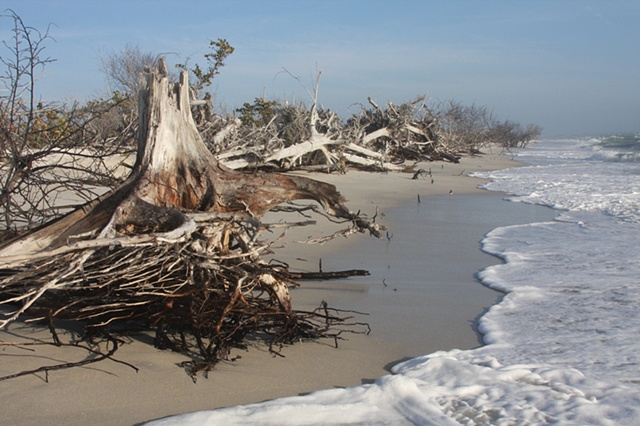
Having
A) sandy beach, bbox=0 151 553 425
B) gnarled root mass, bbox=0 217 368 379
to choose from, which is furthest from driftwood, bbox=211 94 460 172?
gnarled root mass, bbox=0 217 368 379

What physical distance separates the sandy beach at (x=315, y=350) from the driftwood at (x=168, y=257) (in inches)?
6.4

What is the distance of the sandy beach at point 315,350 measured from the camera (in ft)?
8.66

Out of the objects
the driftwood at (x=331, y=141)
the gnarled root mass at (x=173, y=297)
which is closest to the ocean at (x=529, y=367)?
the gnarled root mass at (x=173, y=297)

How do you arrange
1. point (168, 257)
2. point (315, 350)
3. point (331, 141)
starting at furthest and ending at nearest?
point (331, 141), point (315, 350), point (168, 257)

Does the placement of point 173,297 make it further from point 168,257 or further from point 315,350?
point 315,350

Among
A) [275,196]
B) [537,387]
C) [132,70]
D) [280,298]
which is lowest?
[537,387]

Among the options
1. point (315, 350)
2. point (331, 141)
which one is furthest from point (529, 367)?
point (331, 141)

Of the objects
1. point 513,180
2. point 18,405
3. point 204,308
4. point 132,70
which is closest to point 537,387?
point 204,308

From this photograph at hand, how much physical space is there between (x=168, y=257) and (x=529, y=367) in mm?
2027

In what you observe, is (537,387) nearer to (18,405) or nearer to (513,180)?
(18,405)

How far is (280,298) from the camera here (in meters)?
3.69

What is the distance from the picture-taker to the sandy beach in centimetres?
264

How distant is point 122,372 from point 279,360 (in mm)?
800

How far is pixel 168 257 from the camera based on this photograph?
323 cm
